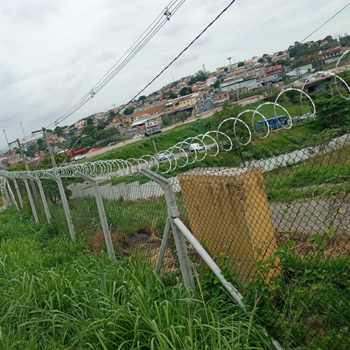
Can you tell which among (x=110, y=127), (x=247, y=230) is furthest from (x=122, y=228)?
(x=110, y=127)

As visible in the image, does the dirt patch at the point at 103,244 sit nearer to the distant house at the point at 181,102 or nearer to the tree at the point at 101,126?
the tree at the point at 101,126

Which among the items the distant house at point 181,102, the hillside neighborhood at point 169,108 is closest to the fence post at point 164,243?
the hillside neighborhood at point 169,108

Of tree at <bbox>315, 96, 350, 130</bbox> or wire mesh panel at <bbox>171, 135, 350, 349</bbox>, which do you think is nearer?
wire mesh panel at <bbox>171, 135, 350, 349</bbox>

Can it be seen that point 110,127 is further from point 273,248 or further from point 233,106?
point 273,248

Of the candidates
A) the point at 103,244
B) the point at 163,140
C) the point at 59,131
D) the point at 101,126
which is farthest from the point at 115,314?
the point at 163,140

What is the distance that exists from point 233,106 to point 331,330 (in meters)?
29.4

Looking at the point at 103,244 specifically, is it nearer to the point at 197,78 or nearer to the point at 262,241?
the point at 262,241

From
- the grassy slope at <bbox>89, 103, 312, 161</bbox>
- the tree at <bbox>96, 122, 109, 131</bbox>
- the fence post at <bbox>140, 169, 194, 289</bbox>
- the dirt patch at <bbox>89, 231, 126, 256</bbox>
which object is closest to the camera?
the fence post at <bbox>140, 169, 194, 289</bbox>

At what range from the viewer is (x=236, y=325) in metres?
2.75

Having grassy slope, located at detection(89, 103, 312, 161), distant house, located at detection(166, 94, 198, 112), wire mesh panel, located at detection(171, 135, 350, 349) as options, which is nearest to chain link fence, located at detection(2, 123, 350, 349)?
wire mesh panel, located at detection(171, 135, 350, 349)

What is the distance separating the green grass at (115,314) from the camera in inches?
105

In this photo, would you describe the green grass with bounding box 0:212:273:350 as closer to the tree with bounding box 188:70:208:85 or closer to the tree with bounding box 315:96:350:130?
the tree with bounding box 315:96:350:130

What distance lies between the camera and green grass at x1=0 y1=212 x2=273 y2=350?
2.66m

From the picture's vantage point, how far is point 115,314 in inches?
117
